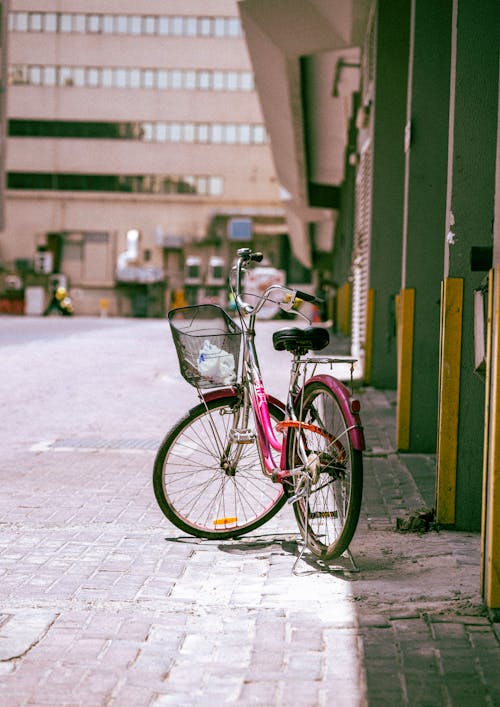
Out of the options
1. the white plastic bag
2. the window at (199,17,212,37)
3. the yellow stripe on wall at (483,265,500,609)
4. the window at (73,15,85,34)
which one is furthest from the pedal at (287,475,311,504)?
the window at (73,15,85,34)

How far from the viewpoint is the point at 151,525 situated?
18.8 feet

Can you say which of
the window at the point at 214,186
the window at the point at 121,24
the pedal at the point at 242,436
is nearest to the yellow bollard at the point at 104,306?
the window at the point at 214,186

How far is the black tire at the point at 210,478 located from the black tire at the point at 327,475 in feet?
1.04

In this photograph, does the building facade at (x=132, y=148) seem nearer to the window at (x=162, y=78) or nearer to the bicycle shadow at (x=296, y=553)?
the window at (x=162, y=78)

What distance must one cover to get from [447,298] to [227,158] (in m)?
64.7

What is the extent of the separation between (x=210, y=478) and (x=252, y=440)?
1.13ft

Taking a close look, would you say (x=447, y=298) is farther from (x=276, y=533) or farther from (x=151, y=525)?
(x=151, y=525)

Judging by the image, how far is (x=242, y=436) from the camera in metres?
5.43

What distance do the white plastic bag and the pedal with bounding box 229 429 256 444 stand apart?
0.30 metres

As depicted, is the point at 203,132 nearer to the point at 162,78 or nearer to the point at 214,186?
the point at 214,186

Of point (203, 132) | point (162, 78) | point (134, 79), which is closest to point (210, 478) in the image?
point (203, 132)

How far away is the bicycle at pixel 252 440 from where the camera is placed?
4.71 metres

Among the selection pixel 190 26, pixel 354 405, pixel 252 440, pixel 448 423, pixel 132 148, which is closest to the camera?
pixel 354 405

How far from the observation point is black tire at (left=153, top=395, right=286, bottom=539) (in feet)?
17.5
